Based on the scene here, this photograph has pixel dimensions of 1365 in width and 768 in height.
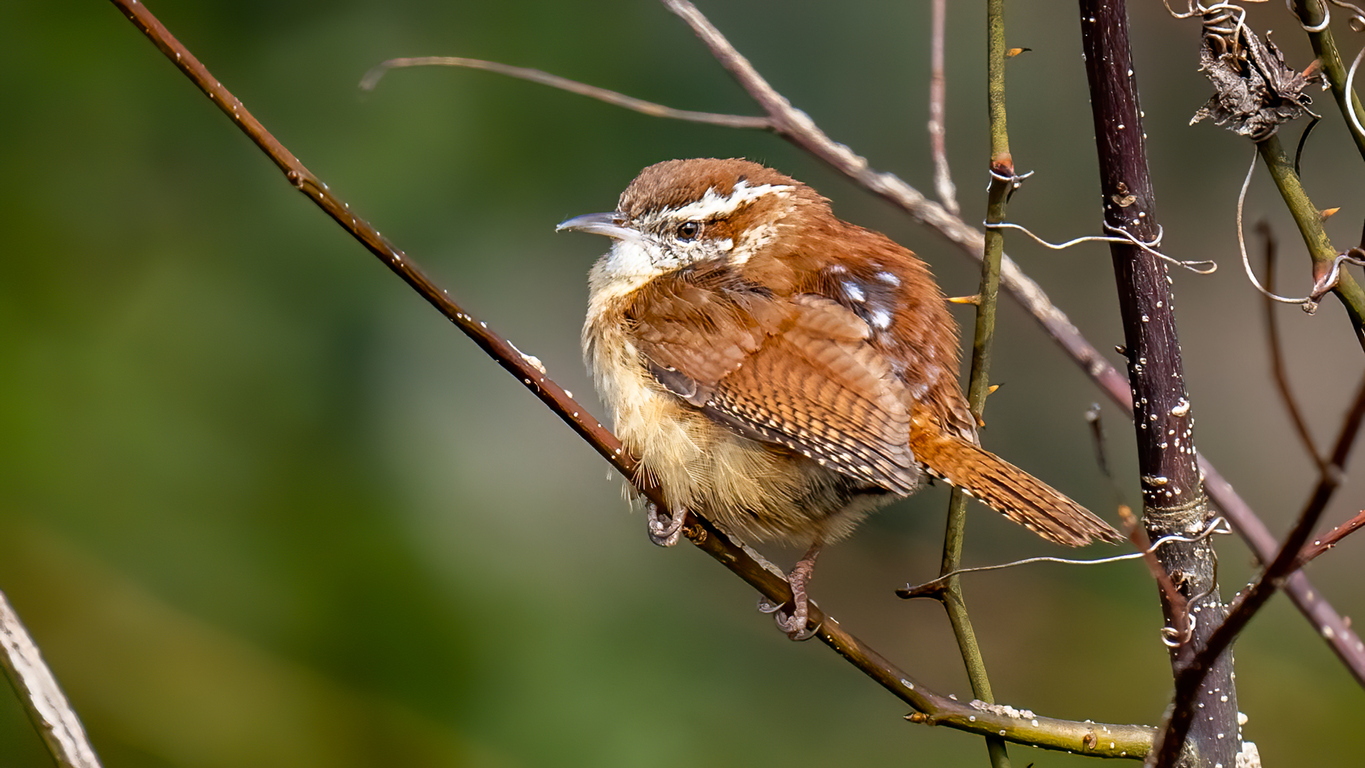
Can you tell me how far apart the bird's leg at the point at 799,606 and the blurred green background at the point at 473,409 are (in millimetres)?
1208

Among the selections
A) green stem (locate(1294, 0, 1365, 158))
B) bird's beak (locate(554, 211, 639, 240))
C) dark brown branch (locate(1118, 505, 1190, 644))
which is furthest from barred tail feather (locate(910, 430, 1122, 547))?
bird's beak (locate(554, 211, 639, 240))

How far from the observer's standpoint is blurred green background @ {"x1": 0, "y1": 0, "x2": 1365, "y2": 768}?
3312 mm

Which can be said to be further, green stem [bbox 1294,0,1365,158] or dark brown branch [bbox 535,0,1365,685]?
dark brown branch [bbox 535,0,1365,685]

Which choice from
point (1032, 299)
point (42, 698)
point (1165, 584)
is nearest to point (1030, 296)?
point (1032, 299)

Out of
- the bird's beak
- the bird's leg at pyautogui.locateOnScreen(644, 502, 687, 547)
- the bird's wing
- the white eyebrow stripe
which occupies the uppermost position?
the white eyebrow stripe

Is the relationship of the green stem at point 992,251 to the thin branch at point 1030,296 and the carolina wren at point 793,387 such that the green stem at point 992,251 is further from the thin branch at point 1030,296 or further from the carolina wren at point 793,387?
the carolina wren at point 793,387

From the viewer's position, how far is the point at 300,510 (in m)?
3.39

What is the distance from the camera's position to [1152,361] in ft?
4.80

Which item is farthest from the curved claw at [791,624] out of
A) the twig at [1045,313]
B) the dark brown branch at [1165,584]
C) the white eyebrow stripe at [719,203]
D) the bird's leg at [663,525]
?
the white eyebrow stripe at [719,203]

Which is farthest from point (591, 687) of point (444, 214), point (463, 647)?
point (444, 214)

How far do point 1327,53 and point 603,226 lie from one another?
5.44 ft

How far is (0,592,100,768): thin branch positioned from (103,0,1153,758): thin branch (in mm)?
665

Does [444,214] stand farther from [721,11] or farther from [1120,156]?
[1120,156]

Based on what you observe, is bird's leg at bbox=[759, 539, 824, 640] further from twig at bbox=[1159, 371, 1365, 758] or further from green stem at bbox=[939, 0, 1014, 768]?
twig at bbox=[1159, 371, 1365, 758]
